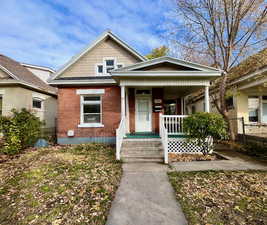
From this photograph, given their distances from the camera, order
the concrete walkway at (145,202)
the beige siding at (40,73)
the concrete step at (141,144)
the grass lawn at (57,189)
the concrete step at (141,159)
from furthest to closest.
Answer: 1. the beige siding at (40,73)
2. the concrete step at (141,144)
3. the concrete step at (141,159)
4. the grass lawn at (57,189)
5. the concrete walkway at (145,202)

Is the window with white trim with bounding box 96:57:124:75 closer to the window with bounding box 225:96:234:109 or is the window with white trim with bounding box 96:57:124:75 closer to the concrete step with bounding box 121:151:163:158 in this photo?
the concrete step with bounding box 121:151:163:158

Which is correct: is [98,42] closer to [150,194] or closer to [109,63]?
[109,63]

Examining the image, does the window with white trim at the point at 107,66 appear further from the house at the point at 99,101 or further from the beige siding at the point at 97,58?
the beige siding at the point at 97,58

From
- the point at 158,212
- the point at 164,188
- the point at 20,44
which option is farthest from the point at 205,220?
the point at 20,44

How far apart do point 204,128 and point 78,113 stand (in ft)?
23.3

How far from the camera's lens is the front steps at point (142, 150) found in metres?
6.25

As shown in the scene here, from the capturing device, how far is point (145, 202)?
3.34 metres

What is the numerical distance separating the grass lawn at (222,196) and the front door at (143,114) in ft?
15.6

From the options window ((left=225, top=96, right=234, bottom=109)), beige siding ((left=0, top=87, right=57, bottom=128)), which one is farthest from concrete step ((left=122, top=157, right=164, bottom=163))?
window ((left=225, top=96, right=234, bottom=109))

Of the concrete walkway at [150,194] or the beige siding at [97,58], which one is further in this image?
the beige siding at [97,58]

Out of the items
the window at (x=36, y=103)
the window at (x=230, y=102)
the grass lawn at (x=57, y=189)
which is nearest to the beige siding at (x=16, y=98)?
the window at (x=36, y=103)

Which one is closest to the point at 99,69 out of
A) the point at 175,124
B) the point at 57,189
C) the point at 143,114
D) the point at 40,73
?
the point at 143,114

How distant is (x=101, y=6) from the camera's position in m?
9.33

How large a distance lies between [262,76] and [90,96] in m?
10.3
